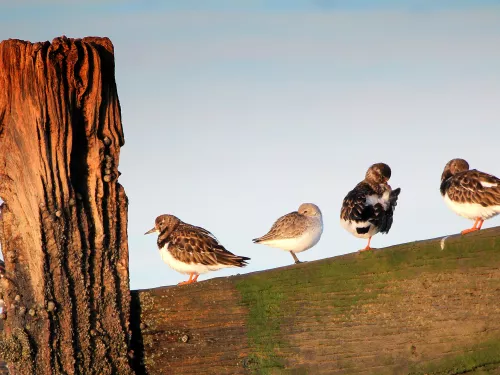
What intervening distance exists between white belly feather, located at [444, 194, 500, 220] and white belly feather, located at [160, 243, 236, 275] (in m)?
3.03

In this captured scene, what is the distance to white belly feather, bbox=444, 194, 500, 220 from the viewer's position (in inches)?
356

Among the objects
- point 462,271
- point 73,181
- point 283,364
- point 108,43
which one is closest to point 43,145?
point 73,181

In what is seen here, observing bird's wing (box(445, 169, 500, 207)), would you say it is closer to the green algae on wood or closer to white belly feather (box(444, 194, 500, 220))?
white belly feather (box(444, 194, 500, 220))

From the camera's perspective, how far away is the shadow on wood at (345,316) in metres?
5.05

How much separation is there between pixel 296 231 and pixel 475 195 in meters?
3.98

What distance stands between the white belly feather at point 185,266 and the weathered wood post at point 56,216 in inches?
204

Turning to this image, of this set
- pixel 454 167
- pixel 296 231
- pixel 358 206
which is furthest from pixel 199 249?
pixel 454 167

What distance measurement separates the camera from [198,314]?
6035mm

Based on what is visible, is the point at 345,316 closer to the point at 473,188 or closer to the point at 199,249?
the point at 473,188

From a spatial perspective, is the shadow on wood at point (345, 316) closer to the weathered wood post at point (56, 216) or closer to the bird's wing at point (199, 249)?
the weathered wood post at point (56, 216)

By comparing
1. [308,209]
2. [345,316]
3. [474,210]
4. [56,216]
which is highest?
[308,209]

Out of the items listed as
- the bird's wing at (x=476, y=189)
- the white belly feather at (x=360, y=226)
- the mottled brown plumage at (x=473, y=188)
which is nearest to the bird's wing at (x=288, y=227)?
the white belly feather at (x=360, y=226)

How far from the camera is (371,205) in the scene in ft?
32.5

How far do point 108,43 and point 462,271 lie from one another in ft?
9.15
